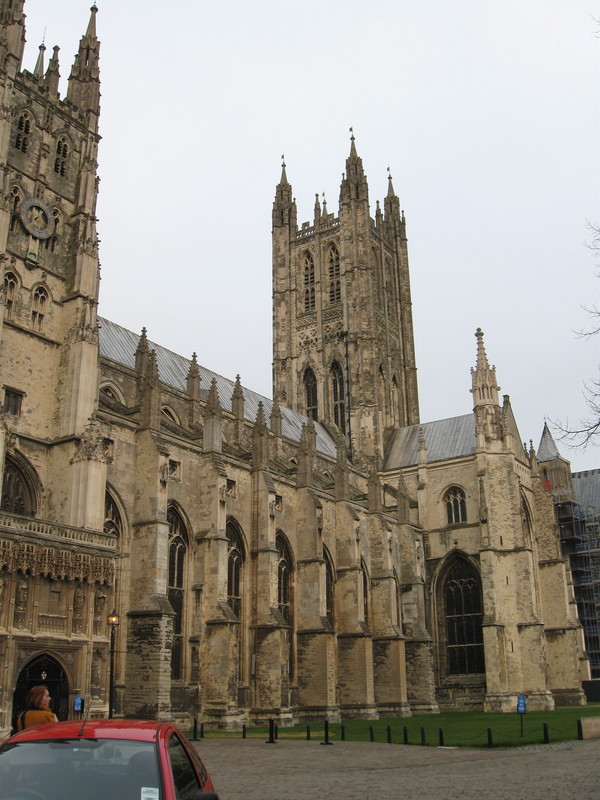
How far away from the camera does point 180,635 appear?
31.9m

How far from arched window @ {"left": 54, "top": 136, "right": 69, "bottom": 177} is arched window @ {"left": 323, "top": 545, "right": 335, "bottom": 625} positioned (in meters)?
21.5

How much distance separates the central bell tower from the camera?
59500mm

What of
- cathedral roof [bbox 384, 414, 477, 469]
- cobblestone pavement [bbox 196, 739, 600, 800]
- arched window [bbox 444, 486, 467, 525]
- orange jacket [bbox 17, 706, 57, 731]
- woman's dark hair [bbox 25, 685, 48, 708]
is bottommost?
cobblestone pavement [bbox 196, 739, 600, 800]

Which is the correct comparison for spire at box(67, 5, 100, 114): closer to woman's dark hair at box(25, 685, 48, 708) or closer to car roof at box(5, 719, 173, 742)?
woman's dark hair at box(25, 685, 48, 708)

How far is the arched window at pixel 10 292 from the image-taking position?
29.1 metres

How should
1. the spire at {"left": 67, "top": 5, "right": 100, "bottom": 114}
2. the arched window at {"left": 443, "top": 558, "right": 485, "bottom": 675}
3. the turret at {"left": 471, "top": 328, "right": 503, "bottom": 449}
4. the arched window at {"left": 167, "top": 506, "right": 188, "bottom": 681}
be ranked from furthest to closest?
the turret at {"left": 471, "top": 328, "right": 503, "bottom": 449}
the arched window at {"left": 443, "top": 558, "right": 485, "bottom": 675}
the spire at {"left": 67, "top": 5, "right": 100, "bottom": 114}
the arched window at {"left": 167, "top": 506, "right": 188, "bottom": 681}

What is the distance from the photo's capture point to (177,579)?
32281 millimetres

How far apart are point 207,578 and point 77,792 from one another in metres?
27.1

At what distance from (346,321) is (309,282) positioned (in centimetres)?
588

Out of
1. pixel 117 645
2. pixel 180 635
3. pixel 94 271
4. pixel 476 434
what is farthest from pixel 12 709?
pixel 476 434

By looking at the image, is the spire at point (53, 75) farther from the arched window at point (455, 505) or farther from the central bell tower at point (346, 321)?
the arched window at point (455, 505)

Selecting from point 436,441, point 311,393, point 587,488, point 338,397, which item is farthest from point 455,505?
point 587,488

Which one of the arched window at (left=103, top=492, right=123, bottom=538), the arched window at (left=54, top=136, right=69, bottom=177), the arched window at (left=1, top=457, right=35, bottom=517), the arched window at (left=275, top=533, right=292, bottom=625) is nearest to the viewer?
the arched window at (left=1, top=457, right=35, bottom=517)

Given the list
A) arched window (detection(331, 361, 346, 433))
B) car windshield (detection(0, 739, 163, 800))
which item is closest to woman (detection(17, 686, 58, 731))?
car windshield (detection(0, 739, 163, 800))
